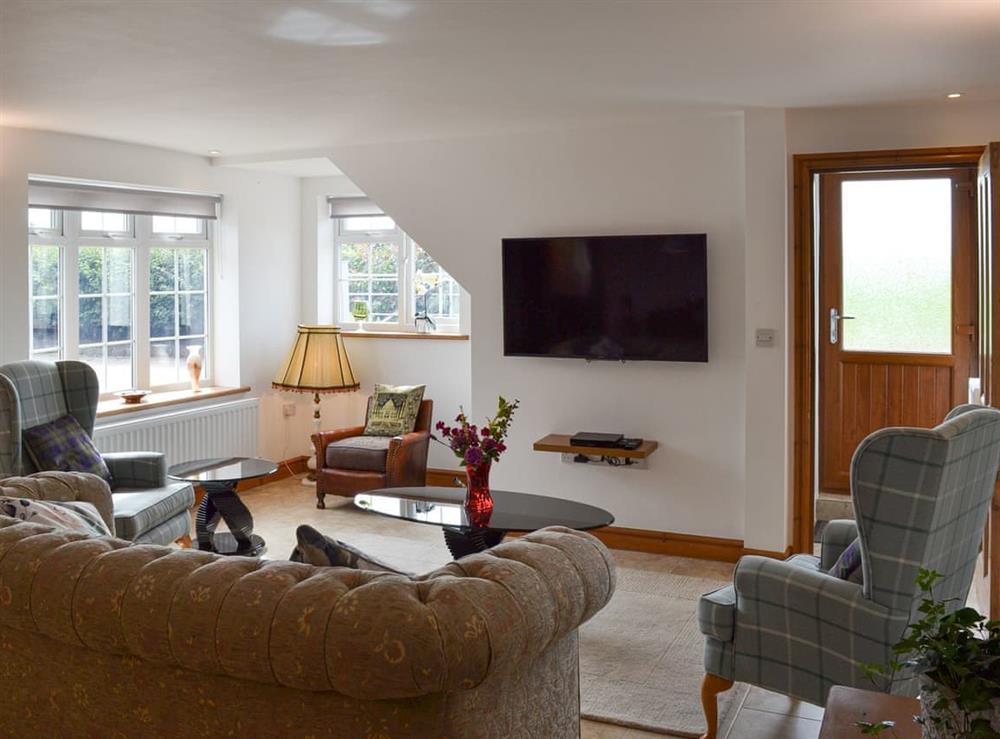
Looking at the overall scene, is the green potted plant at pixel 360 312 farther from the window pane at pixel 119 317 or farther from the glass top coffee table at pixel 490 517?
the glass top coffee table at pixel 490 517

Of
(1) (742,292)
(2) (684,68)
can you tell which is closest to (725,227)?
(1) (742,292)

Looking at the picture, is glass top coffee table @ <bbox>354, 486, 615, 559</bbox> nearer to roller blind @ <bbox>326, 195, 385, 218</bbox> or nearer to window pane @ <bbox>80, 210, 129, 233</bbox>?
window pane @ <bbox>80, 210, 129, 233</bbox>

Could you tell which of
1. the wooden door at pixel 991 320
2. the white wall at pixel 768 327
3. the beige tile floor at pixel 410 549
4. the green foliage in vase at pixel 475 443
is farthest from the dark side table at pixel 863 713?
the white wall at pixel 768 327

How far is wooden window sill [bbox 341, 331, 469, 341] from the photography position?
7078 millimetres

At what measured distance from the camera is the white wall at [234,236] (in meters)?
5.64

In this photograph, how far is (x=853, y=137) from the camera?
16.3 ft

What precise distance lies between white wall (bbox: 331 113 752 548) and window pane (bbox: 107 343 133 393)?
2.00 metres

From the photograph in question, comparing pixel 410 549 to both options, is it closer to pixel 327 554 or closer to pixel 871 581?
pixel 871 581

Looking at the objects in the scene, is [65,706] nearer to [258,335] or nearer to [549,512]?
[549,512]

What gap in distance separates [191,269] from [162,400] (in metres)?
1.12

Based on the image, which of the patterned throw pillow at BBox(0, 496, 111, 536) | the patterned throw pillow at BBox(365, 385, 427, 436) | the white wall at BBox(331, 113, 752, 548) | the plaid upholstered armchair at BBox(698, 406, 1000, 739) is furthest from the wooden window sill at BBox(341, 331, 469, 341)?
the patterned throw pillow at BBox(0, 496, 111, 536)

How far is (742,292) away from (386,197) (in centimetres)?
235

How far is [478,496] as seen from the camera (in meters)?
4.29

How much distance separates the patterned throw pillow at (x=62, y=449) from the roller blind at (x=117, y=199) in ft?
5.15
